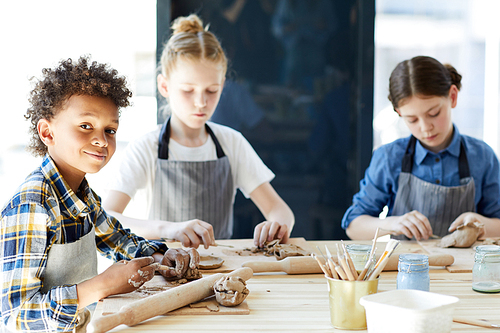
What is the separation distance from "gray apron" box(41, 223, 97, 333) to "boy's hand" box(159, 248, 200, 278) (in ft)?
0.69

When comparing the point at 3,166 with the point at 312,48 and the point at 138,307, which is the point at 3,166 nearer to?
the point at 312,48

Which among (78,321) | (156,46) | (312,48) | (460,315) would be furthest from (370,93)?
(78,321)

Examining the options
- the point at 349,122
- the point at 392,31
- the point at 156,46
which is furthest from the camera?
the point at 392,31

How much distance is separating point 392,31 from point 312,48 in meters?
0.65

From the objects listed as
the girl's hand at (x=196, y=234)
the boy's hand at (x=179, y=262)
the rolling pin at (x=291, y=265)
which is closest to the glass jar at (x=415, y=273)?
the rolling pin at (x=291, y=265)

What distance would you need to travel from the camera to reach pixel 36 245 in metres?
1.03

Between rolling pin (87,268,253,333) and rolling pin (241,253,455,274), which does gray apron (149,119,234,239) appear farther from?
rolling pin (87,268,253,333)

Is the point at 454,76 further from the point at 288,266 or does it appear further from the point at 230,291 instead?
the point at 230,291

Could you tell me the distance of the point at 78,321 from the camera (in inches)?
40.8

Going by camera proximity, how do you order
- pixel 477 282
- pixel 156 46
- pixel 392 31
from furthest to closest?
pixel 392 31
pixel 156 46
pixel 477 282

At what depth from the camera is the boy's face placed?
117cm

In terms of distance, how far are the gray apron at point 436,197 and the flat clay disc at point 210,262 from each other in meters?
0.97

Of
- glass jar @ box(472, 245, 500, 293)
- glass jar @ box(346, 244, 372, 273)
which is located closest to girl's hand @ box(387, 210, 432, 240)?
glass jar @ box(472, 245, 500, 293)

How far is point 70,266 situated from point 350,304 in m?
0.72
